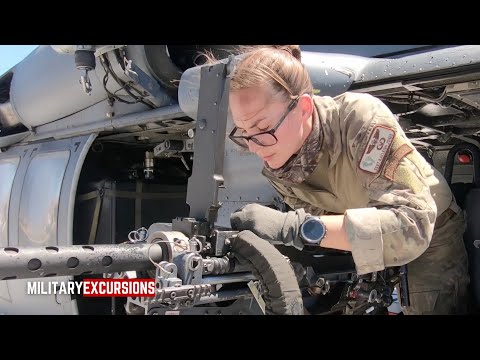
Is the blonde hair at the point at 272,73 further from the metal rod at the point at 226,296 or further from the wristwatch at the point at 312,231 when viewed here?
the metal rod at the point at 226,296

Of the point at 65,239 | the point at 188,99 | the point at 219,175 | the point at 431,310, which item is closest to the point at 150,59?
the point at 188,99

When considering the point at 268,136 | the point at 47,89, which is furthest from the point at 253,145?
the point at 47,89

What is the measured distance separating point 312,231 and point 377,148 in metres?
0.36

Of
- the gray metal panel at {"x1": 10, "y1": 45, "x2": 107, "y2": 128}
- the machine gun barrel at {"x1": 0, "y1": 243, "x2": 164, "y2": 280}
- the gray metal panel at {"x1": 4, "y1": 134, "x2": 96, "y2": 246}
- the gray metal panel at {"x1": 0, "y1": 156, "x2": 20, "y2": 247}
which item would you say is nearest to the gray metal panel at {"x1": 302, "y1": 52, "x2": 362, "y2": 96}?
the machine gun barrel at {"x1": 0, "y1": 243, "x2": 164, "y2": 280}

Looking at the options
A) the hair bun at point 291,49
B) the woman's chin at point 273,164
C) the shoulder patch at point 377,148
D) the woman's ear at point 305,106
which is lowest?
the woman's chin at point 273,164

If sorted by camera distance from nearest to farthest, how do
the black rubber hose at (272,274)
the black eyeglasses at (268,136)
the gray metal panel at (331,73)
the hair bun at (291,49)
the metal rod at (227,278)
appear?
the black rubber hose at (272,274) < the metal rod at (227,278) < the black eyeglasses at (268,136) < the hair bun at (291,49) < the gray metal panel at (331,73)

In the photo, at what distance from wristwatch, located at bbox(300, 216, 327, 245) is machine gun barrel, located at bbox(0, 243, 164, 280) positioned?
1.48 ft

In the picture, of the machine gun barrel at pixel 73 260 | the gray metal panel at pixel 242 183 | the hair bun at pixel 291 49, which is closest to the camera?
the machine gun barrel at pixel 73 260

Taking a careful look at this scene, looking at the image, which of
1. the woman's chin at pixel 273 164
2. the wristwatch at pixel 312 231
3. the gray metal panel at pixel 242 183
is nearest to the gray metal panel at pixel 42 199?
the gray metal panel at pixel 242 183

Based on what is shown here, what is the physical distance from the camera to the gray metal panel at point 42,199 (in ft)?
12.9

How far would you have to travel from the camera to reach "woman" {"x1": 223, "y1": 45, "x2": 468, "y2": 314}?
5.03ft

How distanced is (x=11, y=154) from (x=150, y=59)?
79.5 inches

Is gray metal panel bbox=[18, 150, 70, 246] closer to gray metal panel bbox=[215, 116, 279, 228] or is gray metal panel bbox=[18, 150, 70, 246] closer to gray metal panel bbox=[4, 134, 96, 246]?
gray metal panel bbox=[4, 134, 96, 246]

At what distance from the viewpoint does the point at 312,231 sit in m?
1.52
